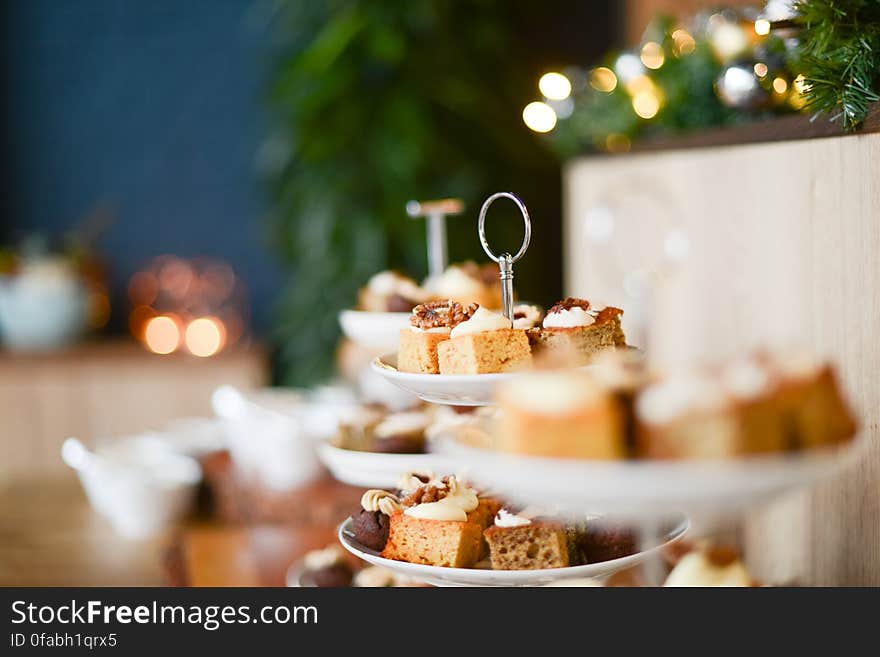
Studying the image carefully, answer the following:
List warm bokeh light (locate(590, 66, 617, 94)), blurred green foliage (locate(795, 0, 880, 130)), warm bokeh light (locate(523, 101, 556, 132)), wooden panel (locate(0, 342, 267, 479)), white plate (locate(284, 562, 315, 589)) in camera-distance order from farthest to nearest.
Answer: wooden panel (locate(0, 342, 267, 479)), warm bokeh light (locate(523, 101, 556, 132)), warm bokeh light (locate(590, 66, 617, 94)), white plate (locate(284, 562, 315, 589)), blurred green foliage (locate(795, 0, 880, 130))

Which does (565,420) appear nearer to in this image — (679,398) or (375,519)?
(679,398)

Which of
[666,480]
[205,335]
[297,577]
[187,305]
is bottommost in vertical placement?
[297,577]

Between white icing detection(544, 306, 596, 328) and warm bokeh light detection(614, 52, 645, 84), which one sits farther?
warm bokeh light detection(614, 52, 645, 84)

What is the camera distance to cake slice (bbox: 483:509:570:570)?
1040 mm

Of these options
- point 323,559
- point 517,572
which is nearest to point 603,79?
point 323,559

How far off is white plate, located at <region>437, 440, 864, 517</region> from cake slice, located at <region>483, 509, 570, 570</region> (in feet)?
1.03

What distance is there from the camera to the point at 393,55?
348 cm

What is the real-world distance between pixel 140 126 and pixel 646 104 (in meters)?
2.74

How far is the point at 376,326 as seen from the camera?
1359 mm

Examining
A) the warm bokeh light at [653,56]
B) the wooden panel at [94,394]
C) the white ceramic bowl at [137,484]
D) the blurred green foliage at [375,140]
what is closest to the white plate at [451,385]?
the white ceramic bowl at [137,484]

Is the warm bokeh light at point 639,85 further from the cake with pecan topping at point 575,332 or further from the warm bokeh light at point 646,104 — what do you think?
the cake with pecan topping at point 575,332

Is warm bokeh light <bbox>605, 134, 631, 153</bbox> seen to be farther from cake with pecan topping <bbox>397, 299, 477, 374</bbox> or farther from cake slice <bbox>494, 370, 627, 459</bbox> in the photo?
cake slice <bbox>494, 370, 627, 459</bbox>

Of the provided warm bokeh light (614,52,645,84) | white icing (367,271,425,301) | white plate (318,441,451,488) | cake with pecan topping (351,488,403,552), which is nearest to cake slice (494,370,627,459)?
cake with pecan topping (351,488,403,552)

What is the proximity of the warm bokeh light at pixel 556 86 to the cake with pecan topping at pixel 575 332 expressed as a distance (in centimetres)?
173
